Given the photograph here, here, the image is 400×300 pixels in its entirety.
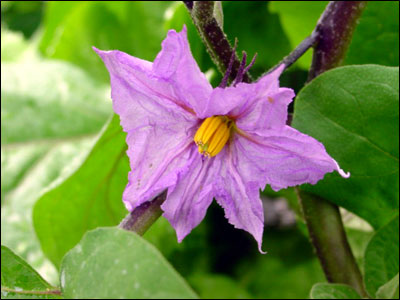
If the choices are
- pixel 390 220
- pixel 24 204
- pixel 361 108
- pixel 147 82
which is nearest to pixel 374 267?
pixel 390 220

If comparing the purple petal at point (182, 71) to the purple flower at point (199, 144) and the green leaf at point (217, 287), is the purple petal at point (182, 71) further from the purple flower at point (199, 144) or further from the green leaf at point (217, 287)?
the green leaf at point (217, 287)

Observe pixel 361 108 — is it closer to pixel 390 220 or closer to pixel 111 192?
pixel 390 220

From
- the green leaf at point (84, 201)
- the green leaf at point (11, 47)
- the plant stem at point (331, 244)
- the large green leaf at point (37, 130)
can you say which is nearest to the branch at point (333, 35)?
the plant stem at point (331, 244)

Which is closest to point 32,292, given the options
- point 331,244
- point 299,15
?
point 331,244

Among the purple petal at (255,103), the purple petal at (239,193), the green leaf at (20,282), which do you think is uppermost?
the purple petal at (255,103)

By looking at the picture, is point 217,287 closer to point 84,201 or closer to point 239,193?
point 84,201

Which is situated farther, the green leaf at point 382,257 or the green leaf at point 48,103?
the green leaf at point 48,103
